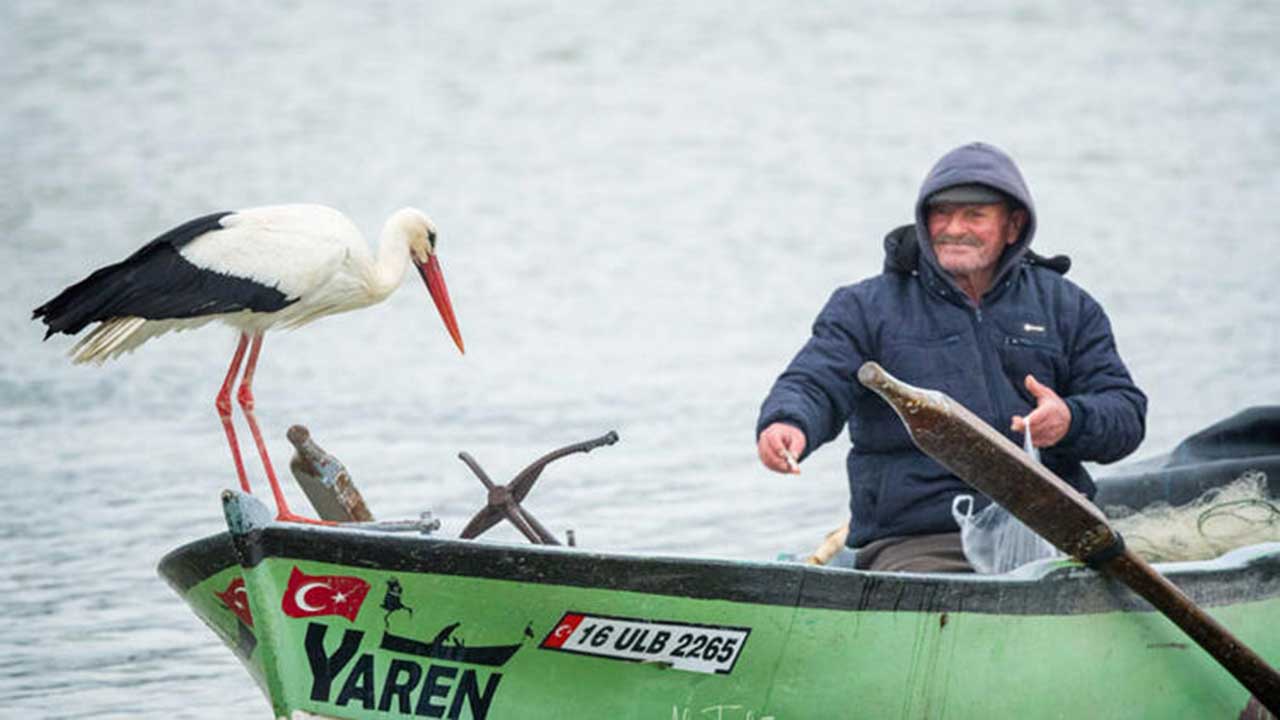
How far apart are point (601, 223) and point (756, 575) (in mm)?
16917

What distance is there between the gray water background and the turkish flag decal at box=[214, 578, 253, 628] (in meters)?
1.27

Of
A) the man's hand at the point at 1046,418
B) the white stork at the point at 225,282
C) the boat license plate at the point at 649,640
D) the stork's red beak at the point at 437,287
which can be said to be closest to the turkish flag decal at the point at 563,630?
the boat license plate at the point at 649,640

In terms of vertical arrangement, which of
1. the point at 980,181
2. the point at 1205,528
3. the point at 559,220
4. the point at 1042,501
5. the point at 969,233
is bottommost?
the point at 559,220

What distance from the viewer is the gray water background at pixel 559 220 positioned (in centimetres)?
1153

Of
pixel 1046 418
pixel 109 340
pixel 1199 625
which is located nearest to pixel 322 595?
pixel 1046 418

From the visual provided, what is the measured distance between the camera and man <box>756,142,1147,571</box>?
650cm

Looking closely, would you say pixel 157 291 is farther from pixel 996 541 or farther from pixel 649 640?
pixel 996 541

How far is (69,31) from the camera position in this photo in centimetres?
3225

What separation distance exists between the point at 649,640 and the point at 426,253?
3159 mm

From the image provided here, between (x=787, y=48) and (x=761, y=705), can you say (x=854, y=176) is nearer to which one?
(x=787, y=48)

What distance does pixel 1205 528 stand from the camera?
7.27 metres

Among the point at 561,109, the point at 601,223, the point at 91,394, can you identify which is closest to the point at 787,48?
the point at 561,109

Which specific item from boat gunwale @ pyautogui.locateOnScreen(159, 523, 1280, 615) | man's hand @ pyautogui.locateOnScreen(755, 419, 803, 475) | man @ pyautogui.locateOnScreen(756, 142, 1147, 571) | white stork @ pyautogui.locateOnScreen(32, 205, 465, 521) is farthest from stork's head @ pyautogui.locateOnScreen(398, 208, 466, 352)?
boat gunwale @ pyautogui.locateOnScreen(159, 523, 1280, 615)

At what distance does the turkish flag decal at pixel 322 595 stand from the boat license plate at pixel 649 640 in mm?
447
